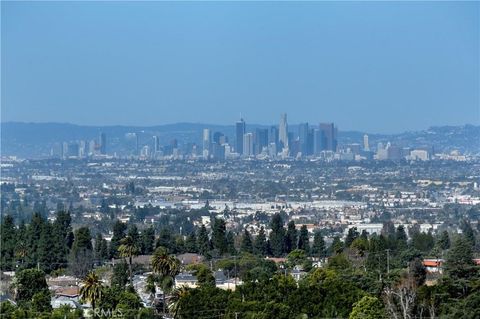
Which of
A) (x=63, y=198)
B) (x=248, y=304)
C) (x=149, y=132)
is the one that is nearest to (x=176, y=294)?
(x=248, y=304)

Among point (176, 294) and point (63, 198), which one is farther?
point (63, 198)

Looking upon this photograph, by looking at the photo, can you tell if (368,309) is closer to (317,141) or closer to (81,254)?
(81,254)

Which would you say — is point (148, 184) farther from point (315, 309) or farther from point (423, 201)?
point (315, 309)

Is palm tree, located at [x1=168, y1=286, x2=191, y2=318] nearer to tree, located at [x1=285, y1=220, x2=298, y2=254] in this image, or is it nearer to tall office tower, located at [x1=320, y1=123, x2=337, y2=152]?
tree, located at [x1=285, y1=220, x2=298, y2=254]

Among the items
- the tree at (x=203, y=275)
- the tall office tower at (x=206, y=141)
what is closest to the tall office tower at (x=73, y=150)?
the tall office tower at (x=206, y=141)

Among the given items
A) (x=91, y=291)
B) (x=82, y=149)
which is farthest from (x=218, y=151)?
(x=91, y=291)

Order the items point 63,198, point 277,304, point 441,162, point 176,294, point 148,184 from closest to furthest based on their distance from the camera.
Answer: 1. point 277,304
2. point 176,294
3. point 63,198
4. point 148,184
5. point 441,162
